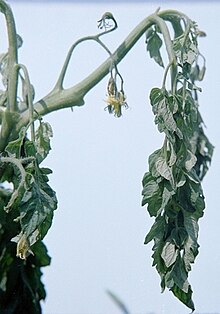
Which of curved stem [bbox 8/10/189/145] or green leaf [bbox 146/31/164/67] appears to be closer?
curved stem [bbox 8/10/189/145]

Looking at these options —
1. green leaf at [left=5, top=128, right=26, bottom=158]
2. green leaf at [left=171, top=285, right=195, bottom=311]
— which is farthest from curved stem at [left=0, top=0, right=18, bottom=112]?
green leaf at [left=171, top=285, right=195, bottom=311]

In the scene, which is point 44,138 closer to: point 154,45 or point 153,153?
point 153,153

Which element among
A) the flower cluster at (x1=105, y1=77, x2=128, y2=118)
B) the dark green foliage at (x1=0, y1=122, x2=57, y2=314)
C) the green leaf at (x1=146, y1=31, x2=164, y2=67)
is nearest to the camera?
the dark green foliage at (x1=0, y1=122, x2=57, y2=314)

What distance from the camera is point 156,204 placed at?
1291mm

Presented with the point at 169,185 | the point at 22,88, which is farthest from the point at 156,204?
the point at 22,88

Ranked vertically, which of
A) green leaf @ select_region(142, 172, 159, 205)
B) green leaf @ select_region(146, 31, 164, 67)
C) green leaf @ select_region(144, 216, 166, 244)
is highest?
green leaf @ select_region(146, 31, 164, 67)

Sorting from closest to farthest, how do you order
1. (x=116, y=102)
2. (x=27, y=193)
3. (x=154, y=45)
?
(x=27, y=193), (x=116, y=102), (x=154, y=45)

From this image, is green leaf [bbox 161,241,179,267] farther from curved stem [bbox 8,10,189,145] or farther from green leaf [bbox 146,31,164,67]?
green leaf [bbox 146,31,164,67]

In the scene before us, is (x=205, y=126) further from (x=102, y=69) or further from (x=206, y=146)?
(x=102, y=69)

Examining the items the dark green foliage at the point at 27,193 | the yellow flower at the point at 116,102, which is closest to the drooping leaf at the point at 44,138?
the dark green foliage at the point at 27,193

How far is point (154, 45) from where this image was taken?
163 centimetres

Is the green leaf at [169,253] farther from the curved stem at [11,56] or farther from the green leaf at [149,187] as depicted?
the curved stem at [11,56]

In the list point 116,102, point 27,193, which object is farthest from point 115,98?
point 27,193

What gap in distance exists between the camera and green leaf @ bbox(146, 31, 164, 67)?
162cm
